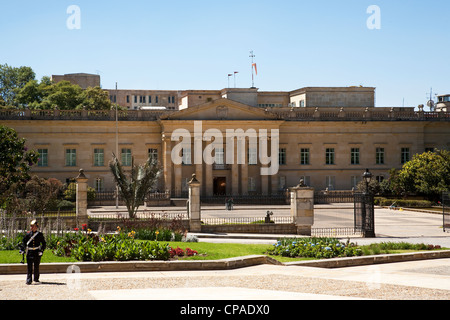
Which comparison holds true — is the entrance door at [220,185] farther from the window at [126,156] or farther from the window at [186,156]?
the window at [126,156]

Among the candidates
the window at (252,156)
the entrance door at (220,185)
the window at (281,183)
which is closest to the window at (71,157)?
the entrance door at (220,185)

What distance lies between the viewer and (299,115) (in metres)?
70.1

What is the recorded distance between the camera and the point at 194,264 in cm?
1959

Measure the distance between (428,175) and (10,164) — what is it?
35.7 m

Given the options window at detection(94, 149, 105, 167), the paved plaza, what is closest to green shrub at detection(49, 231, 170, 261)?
the paved plaza

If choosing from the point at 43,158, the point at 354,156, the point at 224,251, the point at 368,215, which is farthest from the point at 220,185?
the point at 224,251

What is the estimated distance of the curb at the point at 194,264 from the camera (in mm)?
18344

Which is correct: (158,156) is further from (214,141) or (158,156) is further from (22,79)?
(22,79)

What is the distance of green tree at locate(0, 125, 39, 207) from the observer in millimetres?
36938

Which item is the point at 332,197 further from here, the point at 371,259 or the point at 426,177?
the point at 371,259

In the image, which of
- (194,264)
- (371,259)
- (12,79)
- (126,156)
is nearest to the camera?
(194,264)
